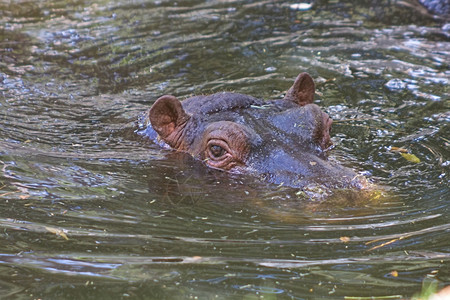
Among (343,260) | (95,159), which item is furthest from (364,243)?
(95,159)

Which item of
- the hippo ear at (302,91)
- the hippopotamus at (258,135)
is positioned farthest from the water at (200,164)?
the hippo ear at (302,91)

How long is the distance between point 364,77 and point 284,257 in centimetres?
540

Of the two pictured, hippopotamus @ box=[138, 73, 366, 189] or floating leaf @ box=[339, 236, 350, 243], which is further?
hippopotamus @ box=[138, 73, 366, 189]

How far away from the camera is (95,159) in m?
6.32

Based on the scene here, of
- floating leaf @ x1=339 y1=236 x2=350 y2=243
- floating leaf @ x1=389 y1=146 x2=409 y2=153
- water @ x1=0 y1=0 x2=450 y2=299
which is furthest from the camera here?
floating leaf @ x1=389 y1=146 x2=409 y2=153

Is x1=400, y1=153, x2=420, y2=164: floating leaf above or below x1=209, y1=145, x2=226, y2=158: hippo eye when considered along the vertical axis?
below

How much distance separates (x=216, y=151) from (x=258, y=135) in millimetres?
469

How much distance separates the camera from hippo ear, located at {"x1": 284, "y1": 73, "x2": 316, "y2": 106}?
6.86 metres

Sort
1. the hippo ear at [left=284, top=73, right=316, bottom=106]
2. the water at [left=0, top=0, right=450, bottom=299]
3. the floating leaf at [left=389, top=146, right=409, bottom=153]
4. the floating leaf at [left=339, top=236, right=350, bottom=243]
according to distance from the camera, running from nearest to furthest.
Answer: the water at [left=0, top=0, right=450, bottom=299] → the floating leaf at [left=339, top=236, right=350, bottom=243] → the floating leaf at [left=389, top=146, right=409, bottom=153] → the hippo ear at [left=284, top=73, right=316, bottom=106]

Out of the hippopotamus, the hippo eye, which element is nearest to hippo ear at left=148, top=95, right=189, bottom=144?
the hippopotamus

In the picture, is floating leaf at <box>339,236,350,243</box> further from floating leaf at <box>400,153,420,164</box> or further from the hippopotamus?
floating leaf at <box>400,153,420,164</box>

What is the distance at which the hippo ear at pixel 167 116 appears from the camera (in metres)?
6.25

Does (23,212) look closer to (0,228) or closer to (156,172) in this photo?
(0,228)

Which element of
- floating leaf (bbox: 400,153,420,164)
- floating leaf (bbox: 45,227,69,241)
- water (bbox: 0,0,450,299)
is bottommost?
floating leaf (bbox: 400,153,420,164)
